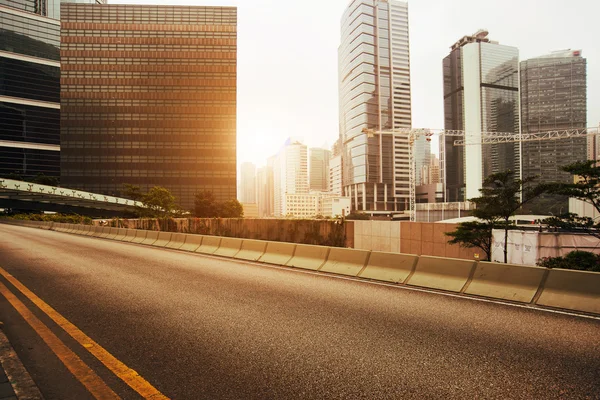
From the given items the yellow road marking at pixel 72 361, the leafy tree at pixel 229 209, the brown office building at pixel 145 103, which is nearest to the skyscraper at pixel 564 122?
the leafy tree at pixel 229 209

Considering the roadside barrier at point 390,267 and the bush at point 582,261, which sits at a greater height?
the roadside barrier at point 390,267

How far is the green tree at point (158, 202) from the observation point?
6544 centimetres

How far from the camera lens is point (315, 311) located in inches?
245

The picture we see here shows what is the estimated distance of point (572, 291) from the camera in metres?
6.32

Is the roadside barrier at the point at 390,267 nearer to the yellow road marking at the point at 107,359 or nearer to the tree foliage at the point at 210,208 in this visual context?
the yellow road marking at the point at 107,359

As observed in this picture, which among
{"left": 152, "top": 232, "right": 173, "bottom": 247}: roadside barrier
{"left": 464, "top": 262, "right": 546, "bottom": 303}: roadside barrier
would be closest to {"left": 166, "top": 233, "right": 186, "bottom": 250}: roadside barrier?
{"left": 152, "top": 232, "right": 173, "bottom": 247}: roadside barrier

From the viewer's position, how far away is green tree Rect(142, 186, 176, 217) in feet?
215

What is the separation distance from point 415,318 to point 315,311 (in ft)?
5.14

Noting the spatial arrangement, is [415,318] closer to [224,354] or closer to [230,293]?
[224,354]

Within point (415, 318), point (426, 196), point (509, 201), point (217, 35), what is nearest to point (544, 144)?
point (426, 196)

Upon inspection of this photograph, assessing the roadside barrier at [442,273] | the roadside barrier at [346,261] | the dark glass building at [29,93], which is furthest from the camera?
the dark glass building at [29,93]

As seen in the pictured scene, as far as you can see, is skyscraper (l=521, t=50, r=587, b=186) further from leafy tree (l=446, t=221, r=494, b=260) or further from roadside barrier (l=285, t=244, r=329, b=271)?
roadside barrier (l=285, t=244, r=329, b=271)

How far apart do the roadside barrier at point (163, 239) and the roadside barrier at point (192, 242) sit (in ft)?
7.15

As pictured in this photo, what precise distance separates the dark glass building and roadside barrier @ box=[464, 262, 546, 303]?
129m
